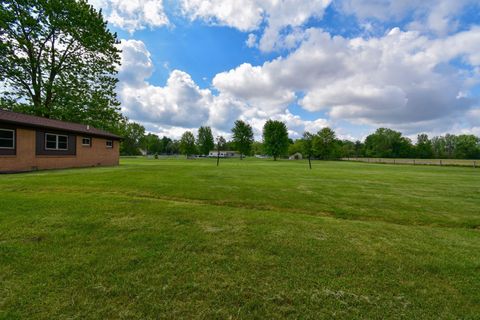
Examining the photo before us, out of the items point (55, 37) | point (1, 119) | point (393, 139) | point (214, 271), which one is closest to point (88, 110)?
point (55, 37)

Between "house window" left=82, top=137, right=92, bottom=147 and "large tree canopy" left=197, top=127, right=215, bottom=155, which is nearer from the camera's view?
"house window" left=82, top=137, right=92, bottom=147

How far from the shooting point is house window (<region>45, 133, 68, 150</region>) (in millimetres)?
16056

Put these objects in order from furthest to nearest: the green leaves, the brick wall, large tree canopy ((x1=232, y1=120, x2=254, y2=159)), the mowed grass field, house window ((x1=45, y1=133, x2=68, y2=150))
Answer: the green leaves < large tree canopy ((x1=232, y1=120, x2=254, y2=159)) < house window ((x1=45, y1=133, x2=68, y2=150)) < the brick wall < the mowed grass field

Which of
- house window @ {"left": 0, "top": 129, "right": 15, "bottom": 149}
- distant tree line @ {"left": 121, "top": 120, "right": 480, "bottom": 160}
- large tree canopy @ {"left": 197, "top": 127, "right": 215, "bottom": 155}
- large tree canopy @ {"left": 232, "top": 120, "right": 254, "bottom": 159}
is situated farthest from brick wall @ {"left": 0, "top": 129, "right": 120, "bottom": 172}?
large tree canopy @ {"left": 197, "top": 127, "right": 215, "bottom": 155}

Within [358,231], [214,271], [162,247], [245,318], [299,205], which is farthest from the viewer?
[299,205]

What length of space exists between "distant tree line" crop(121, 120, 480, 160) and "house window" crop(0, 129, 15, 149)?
46315mm

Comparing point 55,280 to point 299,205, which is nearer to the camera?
point 55,280

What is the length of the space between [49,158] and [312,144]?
71484 mm

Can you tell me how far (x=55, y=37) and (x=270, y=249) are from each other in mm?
28987

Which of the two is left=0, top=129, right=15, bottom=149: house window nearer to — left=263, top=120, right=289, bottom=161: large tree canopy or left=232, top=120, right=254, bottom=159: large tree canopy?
left=232, top=120, right=254, bottom=159: large tree canopy

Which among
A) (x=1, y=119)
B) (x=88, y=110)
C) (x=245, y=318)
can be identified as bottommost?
(x=245, y=318)

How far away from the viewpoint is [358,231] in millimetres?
4754

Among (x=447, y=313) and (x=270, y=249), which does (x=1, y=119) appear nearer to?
(x=270, y=249)

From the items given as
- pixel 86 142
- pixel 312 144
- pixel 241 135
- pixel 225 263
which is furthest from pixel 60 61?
pixel 312 144
